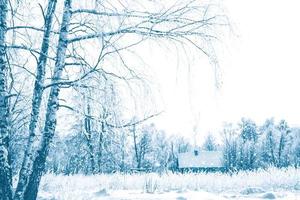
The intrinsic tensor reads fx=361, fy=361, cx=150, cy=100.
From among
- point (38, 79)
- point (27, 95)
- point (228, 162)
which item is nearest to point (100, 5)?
point (38, 79)

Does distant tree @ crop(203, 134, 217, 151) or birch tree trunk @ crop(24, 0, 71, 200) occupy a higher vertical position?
distant tree @ crop(203, 134, 217, 151)

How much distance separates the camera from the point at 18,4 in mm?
5074

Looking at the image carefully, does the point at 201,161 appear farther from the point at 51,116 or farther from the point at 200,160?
the point at 51,116

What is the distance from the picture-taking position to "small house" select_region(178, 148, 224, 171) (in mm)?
56031

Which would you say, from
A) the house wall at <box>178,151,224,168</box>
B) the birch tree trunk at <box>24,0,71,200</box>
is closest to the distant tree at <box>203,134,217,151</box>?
the house wall at <box>178,151,224,168</box>

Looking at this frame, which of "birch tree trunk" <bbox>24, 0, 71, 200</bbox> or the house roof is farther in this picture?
the house roof

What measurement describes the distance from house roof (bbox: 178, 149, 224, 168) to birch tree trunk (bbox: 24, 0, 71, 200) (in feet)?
169

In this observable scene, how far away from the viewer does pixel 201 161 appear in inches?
2281

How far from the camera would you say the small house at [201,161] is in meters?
56.0

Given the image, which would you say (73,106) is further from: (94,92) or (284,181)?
(284,181)

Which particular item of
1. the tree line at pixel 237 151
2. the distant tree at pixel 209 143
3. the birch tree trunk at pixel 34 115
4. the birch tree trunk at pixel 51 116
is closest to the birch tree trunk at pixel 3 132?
the birch tree trunk at pixel 34 115

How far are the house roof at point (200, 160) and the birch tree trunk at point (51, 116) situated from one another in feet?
169

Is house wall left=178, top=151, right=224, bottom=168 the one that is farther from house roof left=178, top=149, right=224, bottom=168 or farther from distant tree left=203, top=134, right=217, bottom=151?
distant tree left=203, top=134, right=217, bottom=151

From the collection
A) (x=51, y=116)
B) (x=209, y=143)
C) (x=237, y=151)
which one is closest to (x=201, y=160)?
(x=237, y=151)
